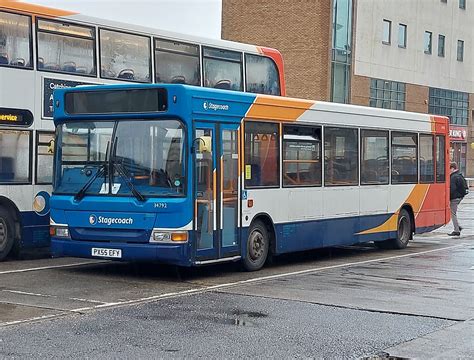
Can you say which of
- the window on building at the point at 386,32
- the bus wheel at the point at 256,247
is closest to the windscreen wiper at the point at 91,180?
the bus wheel at the point at 256,247

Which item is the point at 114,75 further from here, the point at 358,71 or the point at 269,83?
the point at 358,71

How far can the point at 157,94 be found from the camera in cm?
1255

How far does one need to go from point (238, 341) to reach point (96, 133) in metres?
5.42

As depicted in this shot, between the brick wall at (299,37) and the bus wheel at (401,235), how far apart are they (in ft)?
114

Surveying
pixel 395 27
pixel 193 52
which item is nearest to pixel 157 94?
pixel 193 52

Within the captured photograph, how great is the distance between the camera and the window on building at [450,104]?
65875mm

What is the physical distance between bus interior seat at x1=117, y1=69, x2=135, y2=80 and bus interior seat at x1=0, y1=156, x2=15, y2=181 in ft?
9.30

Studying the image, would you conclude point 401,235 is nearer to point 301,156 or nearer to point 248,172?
point 301,156

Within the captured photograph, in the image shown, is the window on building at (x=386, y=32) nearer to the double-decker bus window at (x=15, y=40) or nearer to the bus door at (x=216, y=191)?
the double-decker bus window at (x=15, y=40)

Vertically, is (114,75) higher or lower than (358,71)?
lower

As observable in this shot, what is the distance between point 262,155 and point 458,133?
2307 inches

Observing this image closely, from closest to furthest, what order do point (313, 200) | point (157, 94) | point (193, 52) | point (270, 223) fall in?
point (157, 94) < point (270, 223) < point (313, 200) < point (193, 52)

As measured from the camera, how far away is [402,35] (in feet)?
197

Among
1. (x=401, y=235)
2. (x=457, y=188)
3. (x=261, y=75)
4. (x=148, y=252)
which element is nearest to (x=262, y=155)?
(x=148, y=252)
